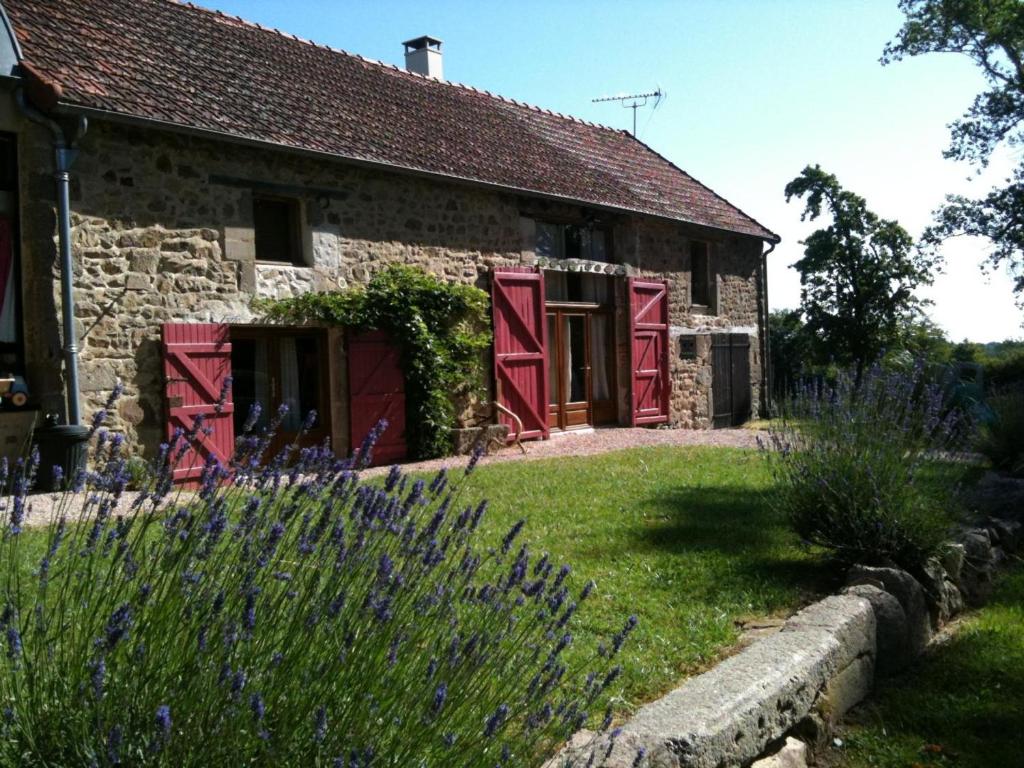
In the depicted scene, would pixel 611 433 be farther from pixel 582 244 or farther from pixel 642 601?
pixel 642 601

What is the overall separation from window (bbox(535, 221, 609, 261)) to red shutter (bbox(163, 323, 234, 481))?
5.24 meters

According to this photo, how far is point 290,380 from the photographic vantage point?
10.4m

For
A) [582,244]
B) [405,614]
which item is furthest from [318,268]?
[405,614]

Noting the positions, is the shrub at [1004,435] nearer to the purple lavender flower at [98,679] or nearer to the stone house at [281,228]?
the stone house at [281,228]

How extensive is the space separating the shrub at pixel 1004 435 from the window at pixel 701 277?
23.7 feet

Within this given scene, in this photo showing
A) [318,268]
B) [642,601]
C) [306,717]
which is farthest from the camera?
[318,268]

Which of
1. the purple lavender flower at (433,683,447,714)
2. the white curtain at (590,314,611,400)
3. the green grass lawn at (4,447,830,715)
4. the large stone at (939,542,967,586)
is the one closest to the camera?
the purple lavender flower at (433,683,447,714)

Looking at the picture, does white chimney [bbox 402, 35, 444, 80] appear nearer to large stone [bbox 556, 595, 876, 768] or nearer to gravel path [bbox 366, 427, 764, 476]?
gravel path [bbox 366, 427, 764, 476]

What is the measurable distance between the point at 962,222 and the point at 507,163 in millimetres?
12244

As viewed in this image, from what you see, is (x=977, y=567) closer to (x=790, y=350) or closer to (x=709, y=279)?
(x=709, y=279)

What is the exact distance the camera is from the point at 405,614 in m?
2.26

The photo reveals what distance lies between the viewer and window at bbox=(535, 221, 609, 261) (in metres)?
13.2

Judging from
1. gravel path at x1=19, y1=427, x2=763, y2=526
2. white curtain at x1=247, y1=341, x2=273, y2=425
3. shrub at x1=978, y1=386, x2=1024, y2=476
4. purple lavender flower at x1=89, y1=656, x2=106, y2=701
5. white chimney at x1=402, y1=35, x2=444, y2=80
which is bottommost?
gravel path at x1=19, y1=427, x2=763, y2=526

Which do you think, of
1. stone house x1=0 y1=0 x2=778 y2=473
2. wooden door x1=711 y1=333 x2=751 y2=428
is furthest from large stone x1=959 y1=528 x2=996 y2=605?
wooden door x1=711 y1=333 x2=751 y2=428
